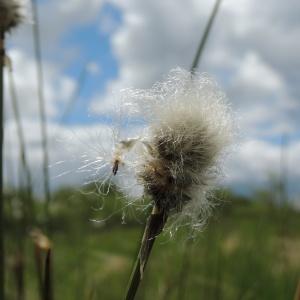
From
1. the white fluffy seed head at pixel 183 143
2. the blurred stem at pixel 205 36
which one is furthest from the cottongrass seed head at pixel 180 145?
the blurred stem at pixel 205 36

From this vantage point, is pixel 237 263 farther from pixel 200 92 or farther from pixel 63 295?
pixel 200 92

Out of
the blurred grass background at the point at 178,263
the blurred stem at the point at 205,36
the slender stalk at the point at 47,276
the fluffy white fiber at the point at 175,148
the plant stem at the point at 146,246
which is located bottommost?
the blurred grass background at the point at 178,263

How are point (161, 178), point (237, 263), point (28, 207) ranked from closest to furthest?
point (161, 178) < point (28, 207) < point (237, 263)

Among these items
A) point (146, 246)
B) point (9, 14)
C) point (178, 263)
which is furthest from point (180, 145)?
point (178, 263)

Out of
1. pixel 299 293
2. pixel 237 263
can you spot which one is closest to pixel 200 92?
pixel 299 293

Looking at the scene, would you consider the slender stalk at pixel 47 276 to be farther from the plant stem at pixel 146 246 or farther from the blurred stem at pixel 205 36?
the blurred stem at pixel 205 36

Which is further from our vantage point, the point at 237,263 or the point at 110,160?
the point at 237,263

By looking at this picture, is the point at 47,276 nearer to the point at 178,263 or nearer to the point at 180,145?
the point at 180,145
